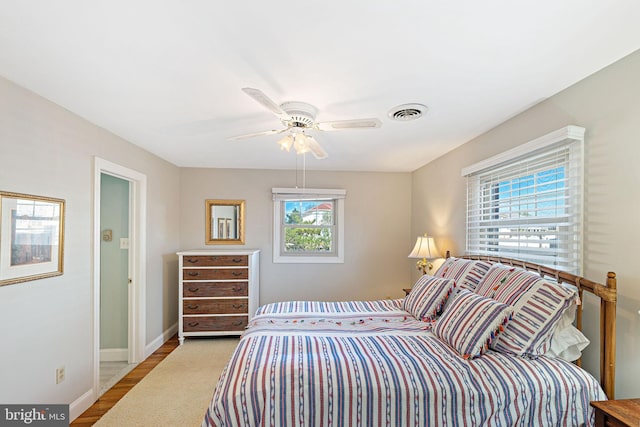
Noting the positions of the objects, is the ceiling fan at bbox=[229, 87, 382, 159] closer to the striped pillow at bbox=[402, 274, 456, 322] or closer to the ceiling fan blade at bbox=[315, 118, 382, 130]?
the ceiling fan blade at bbox=[315, 118, 382, 130]

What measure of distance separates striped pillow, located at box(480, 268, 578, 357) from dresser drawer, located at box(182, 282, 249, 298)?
2.89m

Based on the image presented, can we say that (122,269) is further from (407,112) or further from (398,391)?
(407,112)

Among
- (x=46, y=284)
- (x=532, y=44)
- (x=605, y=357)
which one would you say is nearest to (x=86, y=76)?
(x=46, y=284)

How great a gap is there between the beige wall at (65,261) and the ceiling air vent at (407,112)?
244 centimetres

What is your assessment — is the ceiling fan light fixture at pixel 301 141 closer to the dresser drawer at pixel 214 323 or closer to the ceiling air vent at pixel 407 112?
the ceiling air vent at pixel 407 112

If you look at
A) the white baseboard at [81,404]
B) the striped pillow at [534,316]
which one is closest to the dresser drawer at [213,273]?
the white baseboard at [81,404]

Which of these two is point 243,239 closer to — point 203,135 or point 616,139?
point 203,135

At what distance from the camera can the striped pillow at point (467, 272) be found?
2.43m

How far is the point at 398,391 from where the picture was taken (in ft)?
4.98

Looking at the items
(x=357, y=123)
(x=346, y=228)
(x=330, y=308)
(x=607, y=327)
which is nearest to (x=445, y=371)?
(x=607, y=327)

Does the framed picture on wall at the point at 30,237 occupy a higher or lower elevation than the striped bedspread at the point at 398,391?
higher

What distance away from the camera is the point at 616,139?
1.69 m

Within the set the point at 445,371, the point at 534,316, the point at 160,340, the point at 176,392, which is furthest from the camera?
the point at 160,340

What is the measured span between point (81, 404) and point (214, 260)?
1796 millimetres
